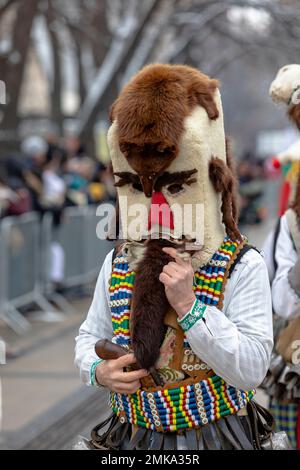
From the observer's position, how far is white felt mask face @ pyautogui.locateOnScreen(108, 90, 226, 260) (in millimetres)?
2879

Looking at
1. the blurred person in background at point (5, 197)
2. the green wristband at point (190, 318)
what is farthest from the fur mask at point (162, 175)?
the blurred person in background at point (5, 197)

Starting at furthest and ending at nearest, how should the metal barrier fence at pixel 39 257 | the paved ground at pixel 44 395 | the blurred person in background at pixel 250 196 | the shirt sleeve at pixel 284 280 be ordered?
the blurred person in background at pixel 250 196 < the metal barrier fence at pixel 39 257 < the paved ground at pixel 44 395 < the shirt sleeve at pixel 284 280

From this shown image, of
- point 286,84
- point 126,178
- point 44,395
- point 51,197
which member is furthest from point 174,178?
point 51,197

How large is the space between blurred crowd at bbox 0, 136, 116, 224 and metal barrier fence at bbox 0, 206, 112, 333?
0.14 m

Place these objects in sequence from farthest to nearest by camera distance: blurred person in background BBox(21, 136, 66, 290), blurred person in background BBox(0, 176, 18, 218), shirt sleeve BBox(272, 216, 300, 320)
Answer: blurred person in background BBox(21, 136, 66, 290)
blurred person in background BBox(0, 176, 18, 218)
shirt sleeve BBox(272, 216, 300, 320)

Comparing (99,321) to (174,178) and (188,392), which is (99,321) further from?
(174,178)

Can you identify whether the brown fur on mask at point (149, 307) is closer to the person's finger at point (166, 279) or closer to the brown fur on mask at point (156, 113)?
the person's finger at point (166, 279)

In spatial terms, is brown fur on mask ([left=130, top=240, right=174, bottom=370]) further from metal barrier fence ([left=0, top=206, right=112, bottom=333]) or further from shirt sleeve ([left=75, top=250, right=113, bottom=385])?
metal barrier fence ([left=0, top=206, right=112, bottom=333])

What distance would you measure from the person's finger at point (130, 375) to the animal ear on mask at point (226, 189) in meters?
0.53

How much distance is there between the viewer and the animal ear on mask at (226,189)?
116 inches

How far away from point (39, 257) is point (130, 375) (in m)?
7.50

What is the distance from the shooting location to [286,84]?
4.01 m

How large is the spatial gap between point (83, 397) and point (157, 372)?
4345 mm

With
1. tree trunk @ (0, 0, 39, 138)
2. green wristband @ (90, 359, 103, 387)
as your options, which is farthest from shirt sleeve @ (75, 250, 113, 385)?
tree trunk @ (0, 0, 39, 138)
